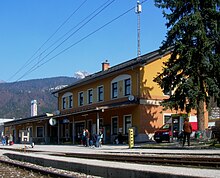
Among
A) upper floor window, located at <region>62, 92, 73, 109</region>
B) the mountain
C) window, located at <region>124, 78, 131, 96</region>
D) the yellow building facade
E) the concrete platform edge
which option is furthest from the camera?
the mountain

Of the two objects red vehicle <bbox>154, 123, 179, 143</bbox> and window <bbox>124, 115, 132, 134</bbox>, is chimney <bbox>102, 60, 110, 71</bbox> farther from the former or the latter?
red vehicle <bbox>154, 123, 179, 143</bbox>

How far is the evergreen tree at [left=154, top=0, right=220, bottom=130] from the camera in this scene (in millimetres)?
29172

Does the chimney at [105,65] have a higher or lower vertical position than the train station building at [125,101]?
higher

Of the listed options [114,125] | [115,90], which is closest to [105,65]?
[115,90]

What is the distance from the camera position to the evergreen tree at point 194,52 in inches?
1148

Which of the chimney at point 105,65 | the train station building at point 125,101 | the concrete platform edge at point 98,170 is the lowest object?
the concrete platform edge at point 98,170

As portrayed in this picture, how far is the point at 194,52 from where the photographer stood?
29438 mm

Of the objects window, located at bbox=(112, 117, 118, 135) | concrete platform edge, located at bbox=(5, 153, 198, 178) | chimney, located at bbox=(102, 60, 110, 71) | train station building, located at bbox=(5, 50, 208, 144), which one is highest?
chimney, located at bbox=(102, 60, 110, 71)

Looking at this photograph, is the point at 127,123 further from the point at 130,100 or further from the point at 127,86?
the point at 127,86

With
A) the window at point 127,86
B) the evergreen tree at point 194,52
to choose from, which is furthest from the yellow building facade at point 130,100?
the evergreen tree at point 194,52

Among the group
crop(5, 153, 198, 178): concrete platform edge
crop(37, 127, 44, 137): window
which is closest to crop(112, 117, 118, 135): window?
crop(37, 127, 44, 137): window

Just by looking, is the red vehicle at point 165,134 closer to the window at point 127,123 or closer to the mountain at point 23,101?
the window at point 127,123

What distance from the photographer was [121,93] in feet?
126

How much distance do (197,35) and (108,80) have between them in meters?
13.6
